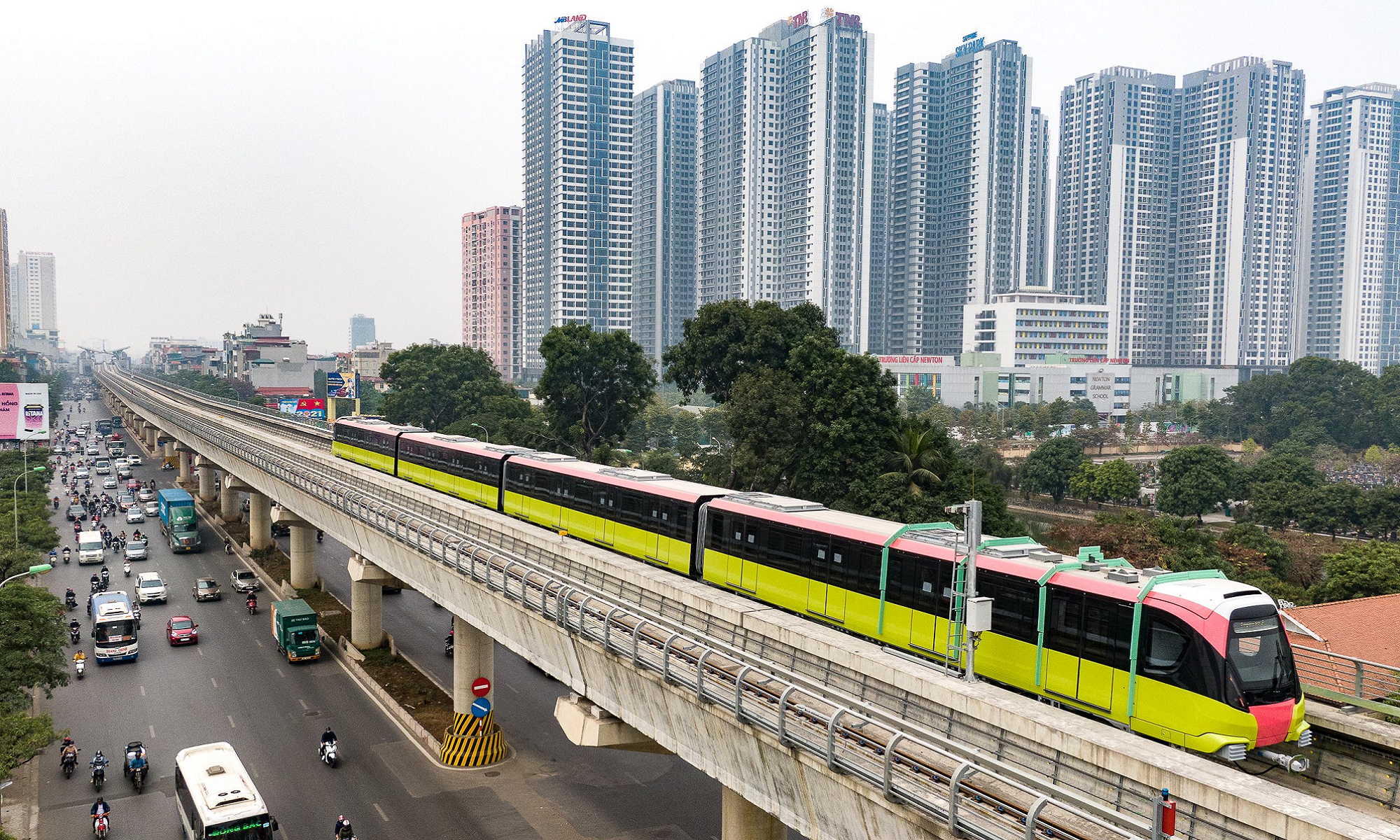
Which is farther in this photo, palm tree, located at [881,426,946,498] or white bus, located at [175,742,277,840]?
palm tree, located at [881,426,946,498]

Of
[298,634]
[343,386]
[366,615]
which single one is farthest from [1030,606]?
[343,386]

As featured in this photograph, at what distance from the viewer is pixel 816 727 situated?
15.8 meters

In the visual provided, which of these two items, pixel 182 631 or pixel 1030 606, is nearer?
pixel 1030 606

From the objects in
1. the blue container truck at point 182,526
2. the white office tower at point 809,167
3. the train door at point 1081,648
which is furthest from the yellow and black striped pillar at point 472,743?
the white office tower at point 809,167

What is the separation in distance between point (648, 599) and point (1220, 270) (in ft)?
676

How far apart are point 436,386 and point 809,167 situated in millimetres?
111557

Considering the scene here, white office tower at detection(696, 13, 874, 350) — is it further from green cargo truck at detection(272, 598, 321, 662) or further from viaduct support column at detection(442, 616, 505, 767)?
viaduct support column at detection(442, 616, 505, 767)

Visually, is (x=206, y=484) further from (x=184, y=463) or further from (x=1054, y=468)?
(x=1054, y=468)

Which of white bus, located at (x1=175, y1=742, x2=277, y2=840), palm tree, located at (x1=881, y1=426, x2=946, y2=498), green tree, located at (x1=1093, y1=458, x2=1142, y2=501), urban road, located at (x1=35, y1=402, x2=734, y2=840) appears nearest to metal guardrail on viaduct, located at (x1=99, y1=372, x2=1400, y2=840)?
urban road, located at (x1=35, y1=402, x2=734, y2=840)

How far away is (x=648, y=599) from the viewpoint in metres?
24.3

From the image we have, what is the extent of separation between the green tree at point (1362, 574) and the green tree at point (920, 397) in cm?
10516

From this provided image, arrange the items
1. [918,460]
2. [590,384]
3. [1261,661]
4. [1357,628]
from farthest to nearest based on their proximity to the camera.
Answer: [590,384] → [918,460] → [1357,628] → [1261,661]

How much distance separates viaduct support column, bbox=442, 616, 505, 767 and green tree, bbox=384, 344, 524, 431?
63.5 meters

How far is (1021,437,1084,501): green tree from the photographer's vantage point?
297ft
